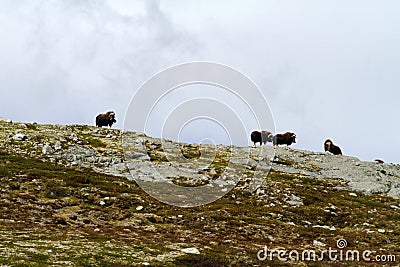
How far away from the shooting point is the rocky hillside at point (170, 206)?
2012 centimetres

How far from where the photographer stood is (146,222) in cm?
2852

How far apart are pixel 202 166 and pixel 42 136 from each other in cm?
2064

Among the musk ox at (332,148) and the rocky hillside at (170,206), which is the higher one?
the musk ox at (332,148)

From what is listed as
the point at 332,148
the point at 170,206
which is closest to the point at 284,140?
the point at 332,148

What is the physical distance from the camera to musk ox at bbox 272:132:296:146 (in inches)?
2977

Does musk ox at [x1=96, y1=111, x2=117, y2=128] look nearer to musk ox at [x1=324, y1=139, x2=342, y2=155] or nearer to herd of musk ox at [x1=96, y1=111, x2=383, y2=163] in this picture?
herd of musk ox at [x1=96, y1=111, x2=383, y2=163]

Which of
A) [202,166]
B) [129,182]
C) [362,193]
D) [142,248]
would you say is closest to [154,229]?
[142,248]

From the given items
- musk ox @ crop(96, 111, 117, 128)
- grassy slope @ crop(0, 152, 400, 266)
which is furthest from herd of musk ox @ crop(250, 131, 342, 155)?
grassy slope @ crop(0, 152, 400, 266)

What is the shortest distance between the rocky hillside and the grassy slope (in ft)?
0.25

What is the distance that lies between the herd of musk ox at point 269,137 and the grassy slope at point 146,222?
29176mm
